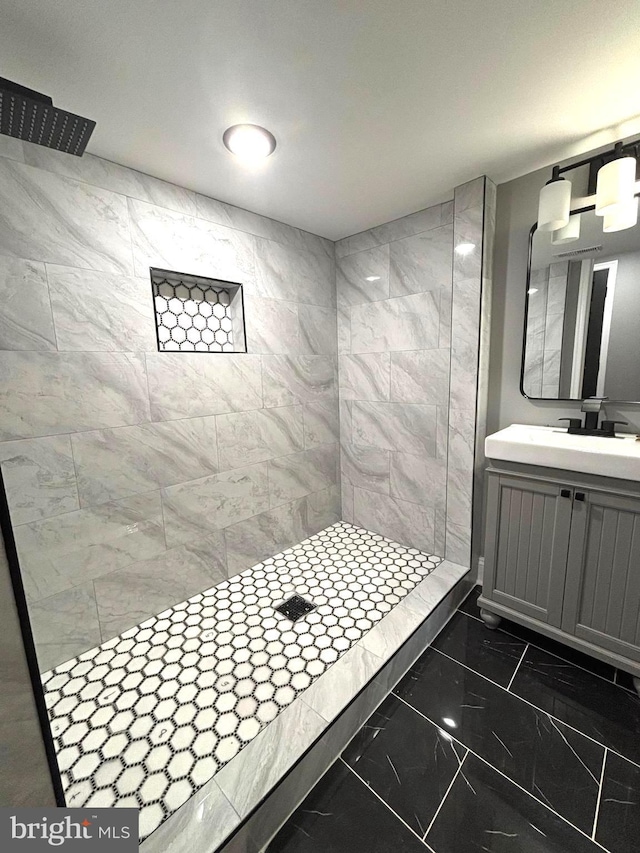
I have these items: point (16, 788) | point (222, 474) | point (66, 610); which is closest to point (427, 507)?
point (222, 474)

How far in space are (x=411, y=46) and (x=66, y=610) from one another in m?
2.57

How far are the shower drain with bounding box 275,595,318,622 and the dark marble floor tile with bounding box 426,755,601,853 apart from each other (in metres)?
0.94

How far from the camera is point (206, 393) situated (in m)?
2.08

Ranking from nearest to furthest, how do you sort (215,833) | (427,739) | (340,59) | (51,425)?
(215,833), (340,59), (427,739), (51,425)

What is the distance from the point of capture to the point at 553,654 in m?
1.76

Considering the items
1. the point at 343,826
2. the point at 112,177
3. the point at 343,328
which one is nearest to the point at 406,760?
the point at 343,826

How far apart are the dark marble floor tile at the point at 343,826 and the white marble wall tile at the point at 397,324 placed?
2.18m

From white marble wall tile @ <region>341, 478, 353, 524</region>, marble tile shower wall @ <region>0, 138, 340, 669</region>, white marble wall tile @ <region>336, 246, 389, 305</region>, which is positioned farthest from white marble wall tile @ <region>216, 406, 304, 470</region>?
white marble wall tile @ <region>336, 246, 389, 305</region>

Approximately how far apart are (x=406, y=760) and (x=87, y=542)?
1.61 metres

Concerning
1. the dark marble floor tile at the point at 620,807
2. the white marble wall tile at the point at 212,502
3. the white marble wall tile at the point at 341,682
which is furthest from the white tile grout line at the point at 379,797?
the white marble wall tile at the point at 212,502

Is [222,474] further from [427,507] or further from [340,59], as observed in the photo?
[340,59]

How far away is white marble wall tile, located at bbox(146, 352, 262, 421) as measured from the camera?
1.89 metres

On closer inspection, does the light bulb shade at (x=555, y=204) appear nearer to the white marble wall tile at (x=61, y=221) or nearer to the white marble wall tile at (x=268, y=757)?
the white marble wall tile at (x=61, y=221)

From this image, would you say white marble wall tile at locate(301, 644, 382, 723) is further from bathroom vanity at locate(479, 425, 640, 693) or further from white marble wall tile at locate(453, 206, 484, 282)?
white marble wall tile at locate(453, 206, 484, 282)
